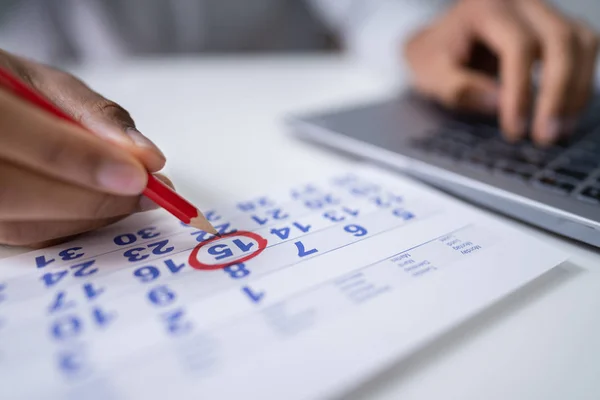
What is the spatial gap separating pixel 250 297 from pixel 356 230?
0.09 m

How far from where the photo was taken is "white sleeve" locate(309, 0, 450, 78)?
0.73 meters

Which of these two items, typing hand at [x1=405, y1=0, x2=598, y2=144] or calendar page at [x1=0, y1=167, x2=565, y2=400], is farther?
typing hand at [x1=405, y1=0, x2=598, y2=144]

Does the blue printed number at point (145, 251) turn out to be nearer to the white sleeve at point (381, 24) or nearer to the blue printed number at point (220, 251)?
the blue printed number at point (220, 251)

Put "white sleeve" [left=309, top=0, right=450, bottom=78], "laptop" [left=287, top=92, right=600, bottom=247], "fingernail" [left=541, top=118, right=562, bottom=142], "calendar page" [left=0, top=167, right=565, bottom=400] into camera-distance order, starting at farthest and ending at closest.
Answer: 1. "white sleeve" [left=309, top=0, right=450, bottom=78]
2. "fingernail" [left=541, top=118, right=562, bottom=142]
3. "laptop" [left=287, top=92, right=600, bottom=247]
4. "calendar page" [left=0, top=167, right=565, bottom=400]

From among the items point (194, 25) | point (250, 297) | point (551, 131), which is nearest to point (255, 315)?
point (250, 297)

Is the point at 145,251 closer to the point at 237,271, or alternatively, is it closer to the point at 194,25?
the point at 237,271

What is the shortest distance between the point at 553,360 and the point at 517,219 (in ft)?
0.41

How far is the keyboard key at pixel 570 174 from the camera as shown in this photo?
0.31m

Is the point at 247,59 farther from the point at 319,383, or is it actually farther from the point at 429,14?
the point at 319,383

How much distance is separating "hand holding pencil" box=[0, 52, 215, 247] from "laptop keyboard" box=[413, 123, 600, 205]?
223 mm

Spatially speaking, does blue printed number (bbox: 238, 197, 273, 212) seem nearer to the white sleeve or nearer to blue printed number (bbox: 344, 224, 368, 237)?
blue printed number (bbox: 344, 224, 368, 237)

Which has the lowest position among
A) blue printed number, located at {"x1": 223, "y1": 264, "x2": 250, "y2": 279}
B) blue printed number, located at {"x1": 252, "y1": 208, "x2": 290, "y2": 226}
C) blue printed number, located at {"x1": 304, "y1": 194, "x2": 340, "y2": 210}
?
blue printed number, located at {"x1": 304, "y1": 194, "x2": 340, "y2": 210}

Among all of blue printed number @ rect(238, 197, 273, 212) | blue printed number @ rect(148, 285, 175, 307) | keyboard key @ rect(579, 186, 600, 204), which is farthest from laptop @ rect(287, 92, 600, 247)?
blue printed number @ rect(148, 285, 175, 307)

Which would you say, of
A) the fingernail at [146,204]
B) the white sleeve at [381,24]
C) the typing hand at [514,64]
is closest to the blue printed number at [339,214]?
the fingernail at [146,204]
